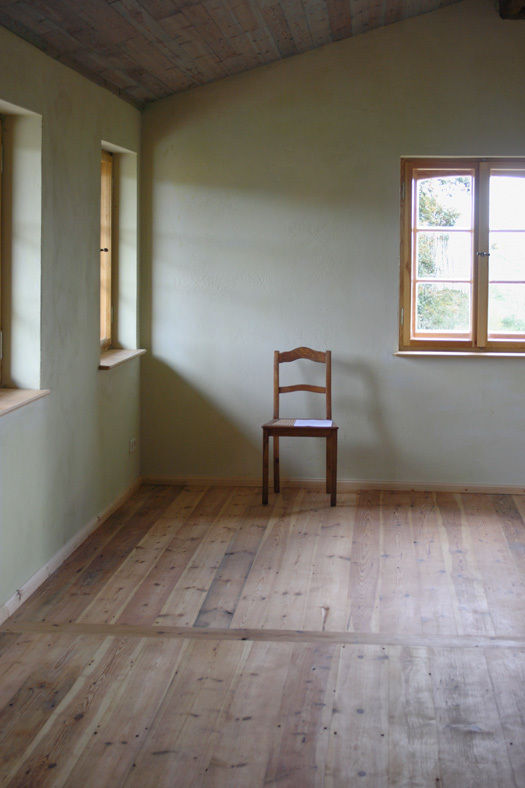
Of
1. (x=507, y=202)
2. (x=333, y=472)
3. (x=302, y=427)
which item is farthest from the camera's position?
(x=507, y=202)

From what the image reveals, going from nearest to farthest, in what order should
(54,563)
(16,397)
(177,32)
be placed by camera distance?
(16,397), (54,563), (177,32)

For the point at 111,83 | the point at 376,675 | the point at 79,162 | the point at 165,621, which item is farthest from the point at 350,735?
the point at 111,83

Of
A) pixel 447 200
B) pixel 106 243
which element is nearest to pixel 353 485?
pixel 447 200

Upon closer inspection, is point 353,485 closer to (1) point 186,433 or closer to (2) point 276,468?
(2) point 276,468

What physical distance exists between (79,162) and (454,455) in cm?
307

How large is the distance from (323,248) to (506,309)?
1270 millimetres

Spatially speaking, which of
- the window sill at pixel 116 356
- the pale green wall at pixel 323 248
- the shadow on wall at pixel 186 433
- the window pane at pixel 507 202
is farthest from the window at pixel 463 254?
the window sill at pixel 116 356

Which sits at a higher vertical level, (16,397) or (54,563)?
(16,397)

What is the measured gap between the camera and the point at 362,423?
625cm

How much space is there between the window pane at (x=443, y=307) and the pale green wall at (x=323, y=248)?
0.69 feet

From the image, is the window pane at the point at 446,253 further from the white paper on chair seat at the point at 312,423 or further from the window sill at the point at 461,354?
the white paper on chair seat at the point at 312,423

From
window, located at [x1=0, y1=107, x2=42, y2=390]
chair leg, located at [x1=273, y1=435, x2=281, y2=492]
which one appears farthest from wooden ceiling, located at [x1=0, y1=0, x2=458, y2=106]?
chair leg, located at [x1=273, y1=435, x2=281, y2=492]

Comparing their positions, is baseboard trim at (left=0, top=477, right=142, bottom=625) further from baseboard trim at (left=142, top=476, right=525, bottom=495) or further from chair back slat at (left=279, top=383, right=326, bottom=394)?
chair back slat at (left=279, top=383, right=326, bottom=394)

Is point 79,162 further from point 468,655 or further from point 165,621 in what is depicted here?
point 468,655
